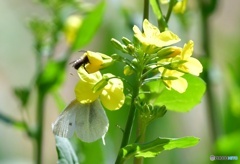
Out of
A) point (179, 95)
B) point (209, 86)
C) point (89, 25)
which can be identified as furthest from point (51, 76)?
point (179, 95)

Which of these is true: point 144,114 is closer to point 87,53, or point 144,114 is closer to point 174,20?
point 87,53

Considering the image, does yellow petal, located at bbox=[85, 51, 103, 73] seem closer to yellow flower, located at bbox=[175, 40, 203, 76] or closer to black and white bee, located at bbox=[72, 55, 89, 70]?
black and white bee, located at bbox=[72, 55, 89, 70]

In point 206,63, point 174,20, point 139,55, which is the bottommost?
point 139,55

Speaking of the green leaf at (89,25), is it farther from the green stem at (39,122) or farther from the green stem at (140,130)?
the green stem at (140,130)

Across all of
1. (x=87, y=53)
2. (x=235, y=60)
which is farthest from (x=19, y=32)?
(x=87, y=53)

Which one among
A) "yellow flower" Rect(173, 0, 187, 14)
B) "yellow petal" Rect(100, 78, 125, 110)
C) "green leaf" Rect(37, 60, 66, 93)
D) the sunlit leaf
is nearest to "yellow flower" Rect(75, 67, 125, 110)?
"yellow petal" Rect(100, 78, 125, 110)

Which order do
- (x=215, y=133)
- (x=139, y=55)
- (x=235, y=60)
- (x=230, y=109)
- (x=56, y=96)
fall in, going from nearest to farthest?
(x=139, y=55)
(x=56, y=96)
(x=215, y=133)
(x=230, y=109)
(x=235, y=60)

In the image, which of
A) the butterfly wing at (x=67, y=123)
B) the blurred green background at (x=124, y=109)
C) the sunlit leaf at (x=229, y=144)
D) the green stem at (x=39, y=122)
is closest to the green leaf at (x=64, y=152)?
the butterfly wing at (x=67, y=123)
